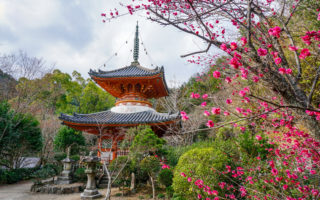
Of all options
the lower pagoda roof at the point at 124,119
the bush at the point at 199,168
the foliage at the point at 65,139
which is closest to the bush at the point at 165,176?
the bush at the point at 199,168

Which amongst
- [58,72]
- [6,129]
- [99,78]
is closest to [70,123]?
[99,78]

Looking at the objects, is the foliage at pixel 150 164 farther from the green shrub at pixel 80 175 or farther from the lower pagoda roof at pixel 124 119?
the green shrub at pixel 80 175

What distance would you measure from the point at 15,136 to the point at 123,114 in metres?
6.44

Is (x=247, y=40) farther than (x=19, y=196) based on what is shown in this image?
No

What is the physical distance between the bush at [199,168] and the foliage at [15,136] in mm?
10027

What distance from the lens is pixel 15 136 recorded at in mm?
10617

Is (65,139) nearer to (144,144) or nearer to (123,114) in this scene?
(123,114)

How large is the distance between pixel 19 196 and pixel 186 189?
6.84 m

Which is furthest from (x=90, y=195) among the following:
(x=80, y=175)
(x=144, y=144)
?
(x=80, y=175)

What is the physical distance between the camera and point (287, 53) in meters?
5.57

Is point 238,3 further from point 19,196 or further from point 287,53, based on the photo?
point 19,196

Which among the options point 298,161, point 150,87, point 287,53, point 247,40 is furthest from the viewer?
point 150,87

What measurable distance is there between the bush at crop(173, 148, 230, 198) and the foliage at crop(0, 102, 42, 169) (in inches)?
395

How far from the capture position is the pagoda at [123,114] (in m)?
8.96
